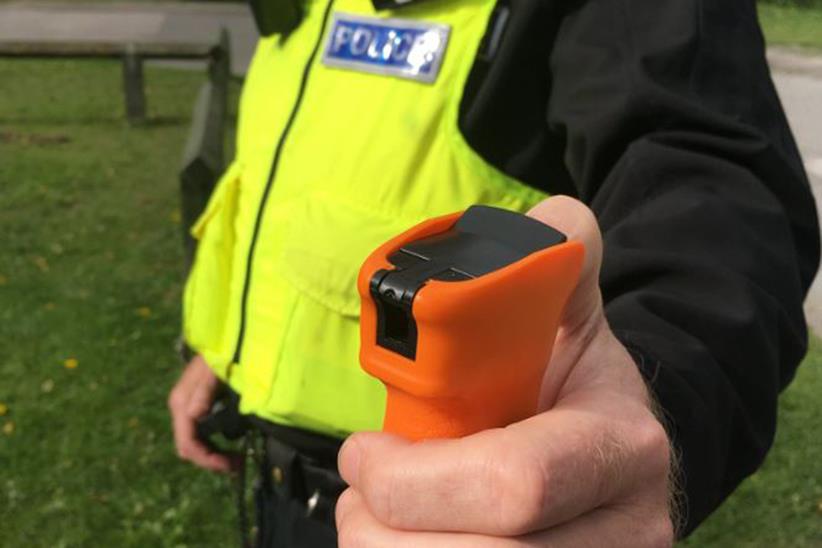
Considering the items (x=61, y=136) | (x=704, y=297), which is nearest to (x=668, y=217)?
(x=704, y=297)

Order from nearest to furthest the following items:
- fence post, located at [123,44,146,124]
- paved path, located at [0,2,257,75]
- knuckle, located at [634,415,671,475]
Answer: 1. knuckle, located at [634,415,671,475]
2. fence post, located at [123,44,146,124]
3. paved path, located at [0,2,257,75]

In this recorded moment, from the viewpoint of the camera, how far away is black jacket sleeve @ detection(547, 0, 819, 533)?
1.08 metres

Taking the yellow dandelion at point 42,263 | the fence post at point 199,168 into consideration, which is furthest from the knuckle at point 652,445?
the yellow dandelion at point 42,263

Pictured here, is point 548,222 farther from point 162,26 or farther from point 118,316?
point 162,26

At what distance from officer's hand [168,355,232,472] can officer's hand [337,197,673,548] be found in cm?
148

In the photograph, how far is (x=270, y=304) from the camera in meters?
1.74

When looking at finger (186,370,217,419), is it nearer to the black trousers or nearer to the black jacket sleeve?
the black trousers

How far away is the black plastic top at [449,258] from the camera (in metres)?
0.73

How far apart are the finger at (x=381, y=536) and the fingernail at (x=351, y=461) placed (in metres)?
0.02

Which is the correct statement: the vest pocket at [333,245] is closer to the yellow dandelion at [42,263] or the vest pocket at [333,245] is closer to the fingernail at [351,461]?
the fingernail at [351,461]

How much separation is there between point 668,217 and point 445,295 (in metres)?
0.55

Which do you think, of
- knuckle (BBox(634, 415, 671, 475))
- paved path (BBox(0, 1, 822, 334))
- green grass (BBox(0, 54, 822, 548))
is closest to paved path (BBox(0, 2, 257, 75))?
paved path (BBox(0, 1, 822, 334))

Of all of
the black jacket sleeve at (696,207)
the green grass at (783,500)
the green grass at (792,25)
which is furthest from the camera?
the green grass at (792,25)

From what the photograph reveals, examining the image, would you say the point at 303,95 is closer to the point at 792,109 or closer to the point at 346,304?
the point at 346,304
